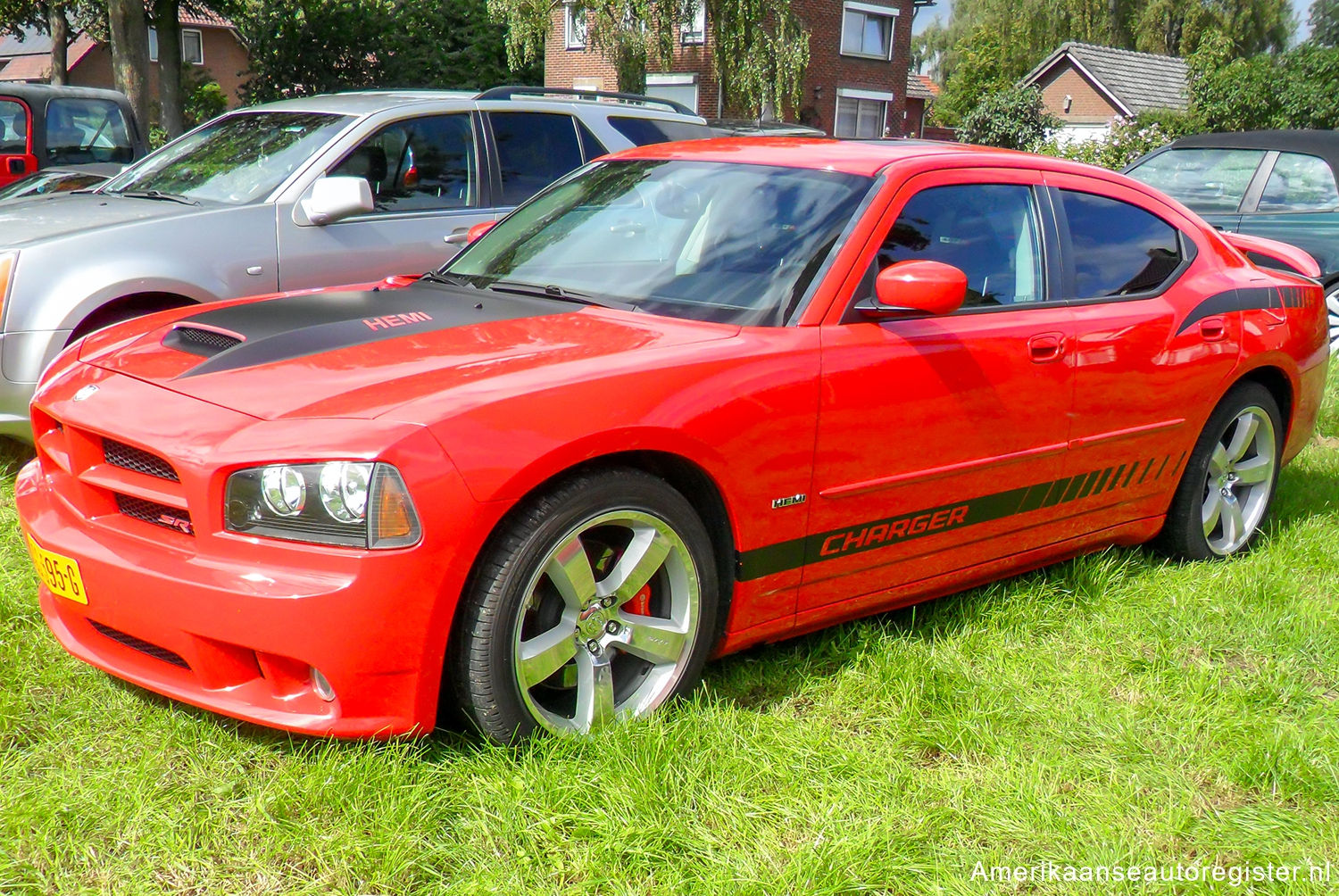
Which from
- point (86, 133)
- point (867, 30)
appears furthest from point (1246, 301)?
point (867, 30)

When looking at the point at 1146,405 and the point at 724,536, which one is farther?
the point at 1146,405

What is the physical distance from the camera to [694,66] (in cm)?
3070

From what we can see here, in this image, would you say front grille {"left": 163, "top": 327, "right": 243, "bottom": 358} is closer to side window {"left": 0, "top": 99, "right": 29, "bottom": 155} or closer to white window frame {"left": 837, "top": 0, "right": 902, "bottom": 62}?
side window {"left": 0, "top": 99, "right": 29, "bottom": 155}

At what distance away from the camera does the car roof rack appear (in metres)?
6.75

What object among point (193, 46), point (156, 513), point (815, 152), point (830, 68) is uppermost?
point (193, 46)

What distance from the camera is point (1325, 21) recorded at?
128ft

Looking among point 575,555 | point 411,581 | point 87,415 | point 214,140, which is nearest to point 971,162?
point 575,555

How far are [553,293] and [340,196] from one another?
2.21 meters

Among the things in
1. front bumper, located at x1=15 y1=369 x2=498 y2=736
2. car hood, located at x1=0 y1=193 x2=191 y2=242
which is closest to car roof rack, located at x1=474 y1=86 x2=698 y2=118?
car hood, located at x1=0 y1=193 x2=191 y2=242

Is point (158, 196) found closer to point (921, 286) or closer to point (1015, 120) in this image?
point (921, 286)

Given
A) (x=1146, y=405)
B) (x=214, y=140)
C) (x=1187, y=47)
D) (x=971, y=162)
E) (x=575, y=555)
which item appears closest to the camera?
(x=575, y=555)

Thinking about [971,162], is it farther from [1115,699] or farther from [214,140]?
[214,140]

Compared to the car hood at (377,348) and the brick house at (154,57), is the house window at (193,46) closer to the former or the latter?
the brick house at (154,57)

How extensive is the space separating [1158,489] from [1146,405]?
43 centimetres
